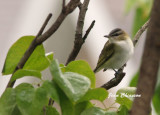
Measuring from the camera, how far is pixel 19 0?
117 inches

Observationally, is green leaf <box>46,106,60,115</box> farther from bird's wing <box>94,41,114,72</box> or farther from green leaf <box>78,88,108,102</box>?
bird's wing <box>94,41,114,72</box>

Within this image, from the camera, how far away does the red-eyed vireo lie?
1225mm

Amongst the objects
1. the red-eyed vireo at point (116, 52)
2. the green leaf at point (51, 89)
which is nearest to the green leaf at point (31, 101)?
the green leaf at point (51, 89)

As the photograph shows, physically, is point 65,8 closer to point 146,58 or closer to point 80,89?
point 80,89

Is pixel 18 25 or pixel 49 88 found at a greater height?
pixel 18 25

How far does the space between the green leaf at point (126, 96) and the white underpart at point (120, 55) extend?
647 mm

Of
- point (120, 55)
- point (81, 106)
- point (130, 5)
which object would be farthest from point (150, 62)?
point (120, 55)

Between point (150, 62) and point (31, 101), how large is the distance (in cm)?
22

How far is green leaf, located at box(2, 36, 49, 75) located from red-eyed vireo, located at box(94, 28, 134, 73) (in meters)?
0.64

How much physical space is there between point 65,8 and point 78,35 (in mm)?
105

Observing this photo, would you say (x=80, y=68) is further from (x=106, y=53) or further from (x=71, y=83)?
(x=106, y=53)

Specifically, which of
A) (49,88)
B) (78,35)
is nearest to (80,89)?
(49,88)

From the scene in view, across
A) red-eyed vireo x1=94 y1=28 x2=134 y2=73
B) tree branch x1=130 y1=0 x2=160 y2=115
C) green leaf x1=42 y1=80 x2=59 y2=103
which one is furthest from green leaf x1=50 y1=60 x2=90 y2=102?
red-eyed vireo x1=94 y1=28 x2=134 y2=73

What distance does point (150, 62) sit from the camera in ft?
0.96
